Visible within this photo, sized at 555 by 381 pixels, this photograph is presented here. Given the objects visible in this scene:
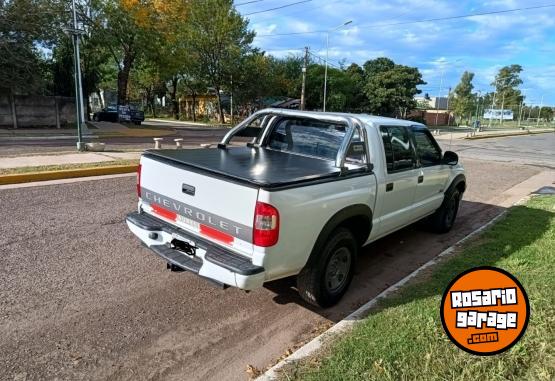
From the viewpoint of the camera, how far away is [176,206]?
3.71 meters

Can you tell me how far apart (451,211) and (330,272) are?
11.5 ft

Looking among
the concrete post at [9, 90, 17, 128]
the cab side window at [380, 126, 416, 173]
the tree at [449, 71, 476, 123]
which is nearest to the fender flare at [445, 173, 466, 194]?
the cab side window at [380, 126, 416, 173]

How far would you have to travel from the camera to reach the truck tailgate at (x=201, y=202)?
315 centimetres

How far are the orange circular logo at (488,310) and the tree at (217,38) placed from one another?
3653 centimetres

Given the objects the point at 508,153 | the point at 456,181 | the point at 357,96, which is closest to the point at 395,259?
the point at 456,181

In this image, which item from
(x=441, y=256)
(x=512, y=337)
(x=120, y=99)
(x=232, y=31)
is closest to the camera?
(x=512, y=337)

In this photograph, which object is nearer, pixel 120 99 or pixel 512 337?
pixel 512 337

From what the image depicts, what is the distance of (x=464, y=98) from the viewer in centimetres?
9462

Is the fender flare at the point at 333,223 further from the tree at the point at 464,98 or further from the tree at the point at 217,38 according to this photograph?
the tree at the point at 464,98

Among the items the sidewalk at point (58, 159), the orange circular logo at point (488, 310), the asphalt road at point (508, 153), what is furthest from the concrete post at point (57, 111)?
the orange circular logo at point (488, 310)

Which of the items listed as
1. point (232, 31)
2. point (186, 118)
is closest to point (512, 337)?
point (232, 31)

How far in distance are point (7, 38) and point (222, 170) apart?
2375cm

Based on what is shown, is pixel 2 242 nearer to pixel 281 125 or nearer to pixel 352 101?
pixel 281 125

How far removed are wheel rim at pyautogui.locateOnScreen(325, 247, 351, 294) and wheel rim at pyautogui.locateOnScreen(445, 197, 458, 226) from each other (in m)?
2.97
